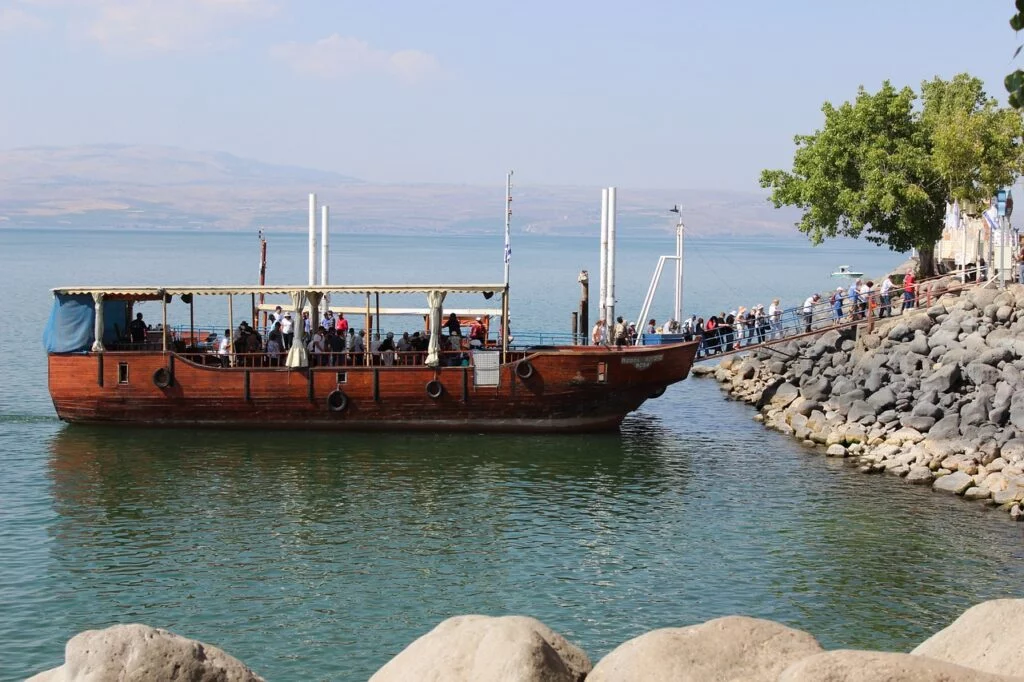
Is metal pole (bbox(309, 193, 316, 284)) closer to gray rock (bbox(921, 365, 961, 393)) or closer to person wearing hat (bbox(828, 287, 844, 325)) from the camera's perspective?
person wearing hat (bbox(828, 287, 844, 325))

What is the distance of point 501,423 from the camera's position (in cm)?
3206

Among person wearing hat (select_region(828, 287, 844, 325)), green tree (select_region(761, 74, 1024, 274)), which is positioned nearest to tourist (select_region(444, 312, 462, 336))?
person wearing hat (select_region(828, 287, 844, 325))

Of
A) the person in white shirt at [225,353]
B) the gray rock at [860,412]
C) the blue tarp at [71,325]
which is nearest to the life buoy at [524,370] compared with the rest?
the person in white shirt at [225,353]

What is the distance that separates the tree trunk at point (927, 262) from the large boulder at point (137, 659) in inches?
1577

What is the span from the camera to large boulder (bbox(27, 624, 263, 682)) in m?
10.0

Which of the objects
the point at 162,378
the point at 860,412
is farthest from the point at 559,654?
the point at 162,378

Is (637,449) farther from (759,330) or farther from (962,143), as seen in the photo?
(962,143)

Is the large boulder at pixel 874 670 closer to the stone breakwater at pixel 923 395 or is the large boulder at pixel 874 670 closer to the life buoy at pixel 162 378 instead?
the stone breakwater at pixel 923 395

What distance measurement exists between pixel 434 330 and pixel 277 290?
441cm

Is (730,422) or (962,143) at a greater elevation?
(962,143)

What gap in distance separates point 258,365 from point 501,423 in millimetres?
6714

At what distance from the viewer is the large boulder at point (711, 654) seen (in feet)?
30.9

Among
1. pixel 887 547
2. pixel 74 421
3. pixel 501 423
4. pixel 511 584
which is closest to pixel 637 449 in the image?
pixel 501 423

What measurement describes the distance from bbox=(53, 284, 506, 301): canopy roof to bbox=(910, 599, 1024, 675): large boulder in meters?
20.6
